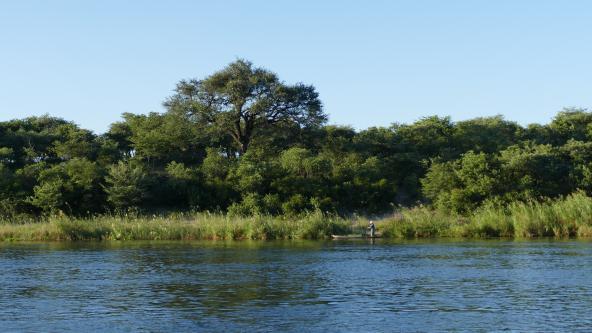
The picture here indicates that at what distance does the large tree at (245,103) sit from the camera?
3285 inches

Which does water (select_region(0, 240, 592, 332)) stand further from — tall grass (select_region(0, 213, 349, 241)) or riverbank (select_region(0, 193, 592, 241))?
tall grass (select_region(0, 213, 349, 241))

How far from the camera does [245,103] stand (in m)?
84.3

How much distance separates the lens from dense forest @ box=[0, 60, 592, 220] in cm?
6838

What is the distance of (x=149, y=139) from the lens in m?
83.4

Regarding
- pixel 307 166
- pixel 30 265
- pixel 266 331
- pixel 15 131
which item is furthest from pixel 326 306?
pixel 15 131

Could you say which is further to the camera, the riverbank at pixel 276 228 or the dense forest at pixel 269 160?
the dense forest at pixel 269 160

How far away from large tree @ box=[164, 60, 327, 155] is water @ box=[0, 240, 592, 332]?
37.5 m

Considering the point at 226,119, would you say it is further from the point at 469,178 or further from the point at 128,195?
the point at 469,178

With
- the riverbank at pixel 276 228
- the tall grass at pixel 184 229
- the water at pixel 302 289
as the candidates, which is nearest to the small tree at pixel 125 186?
the riverbank at pixel 276 228

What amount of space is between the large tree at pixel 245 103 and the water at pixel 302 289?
3754 centimetres

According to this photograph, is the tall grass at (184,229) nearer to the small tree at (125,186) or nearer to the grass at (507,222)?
the grass at (507,222)

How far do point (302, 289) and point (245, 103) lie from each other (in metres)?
56.6

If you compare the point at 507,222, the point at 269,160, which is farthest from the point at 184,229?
the point at 507,222

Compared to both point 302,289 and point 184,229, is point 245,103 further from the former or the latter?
point 302,289
